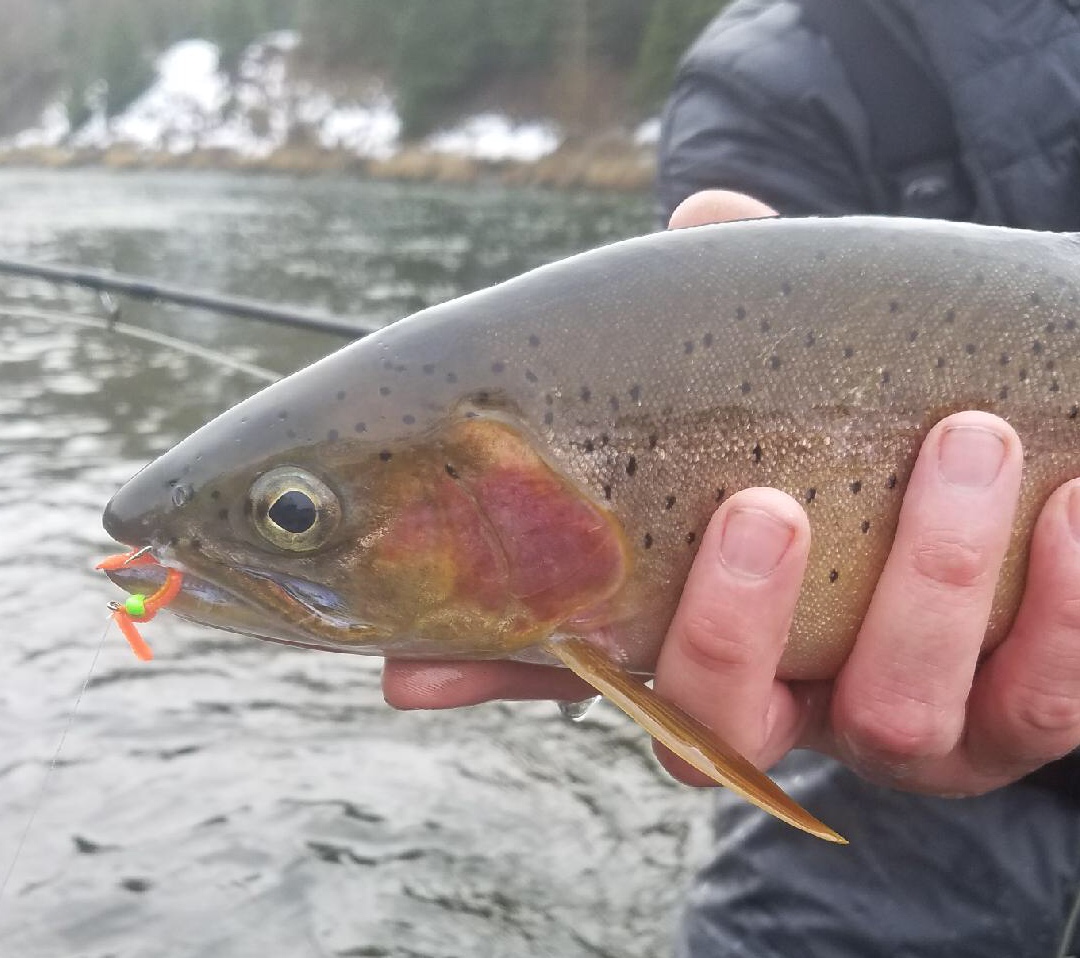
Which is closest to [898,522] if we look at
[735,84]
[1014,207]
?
[1014,207]

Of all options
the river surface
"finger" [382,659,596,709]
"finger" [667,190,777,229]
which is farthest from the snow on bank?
"finger" [382,659,596,709]

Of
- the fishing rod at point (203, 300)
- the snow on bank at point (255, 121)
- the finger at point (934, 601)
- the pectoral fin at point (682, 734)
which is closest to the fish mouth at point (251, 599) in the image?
the pectoral fin at point (682, 734)

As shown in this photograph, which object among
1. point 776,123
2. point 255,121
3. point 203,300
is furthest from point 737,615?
point 255,121

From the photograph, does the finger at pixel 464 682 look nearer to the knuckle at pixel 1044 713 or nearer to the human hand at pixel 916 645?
the human hand at pixel 916 645

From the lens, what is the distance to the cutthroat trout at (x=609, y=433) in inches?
61.0

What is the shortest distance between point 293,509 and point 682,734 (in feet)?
2.08

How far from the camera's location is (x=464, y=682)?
1.82m

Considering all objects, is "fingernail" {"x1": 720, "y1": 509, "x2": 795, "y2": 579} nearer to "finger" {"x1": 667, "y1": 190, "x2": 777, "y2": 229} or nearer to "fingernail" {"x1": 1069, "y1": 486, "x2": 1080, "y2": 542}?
"fingernail" {"x1": 1069, "y1": 486, "x2": 1080, "y2": 542}

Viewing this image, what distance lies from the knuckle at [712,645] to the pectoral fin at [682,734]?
83 millimetres

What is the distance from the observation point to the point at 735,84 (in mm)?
2465

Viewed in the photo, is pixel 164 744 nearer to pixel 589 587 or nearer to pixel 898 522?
pixel 589 587

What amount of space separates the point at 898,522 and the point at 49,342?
1074 cm

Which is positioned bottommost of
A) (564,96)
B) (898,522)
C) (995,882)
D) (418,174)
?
(995,882)

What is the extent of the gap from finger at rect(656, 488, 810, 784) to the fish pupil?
562 mm
